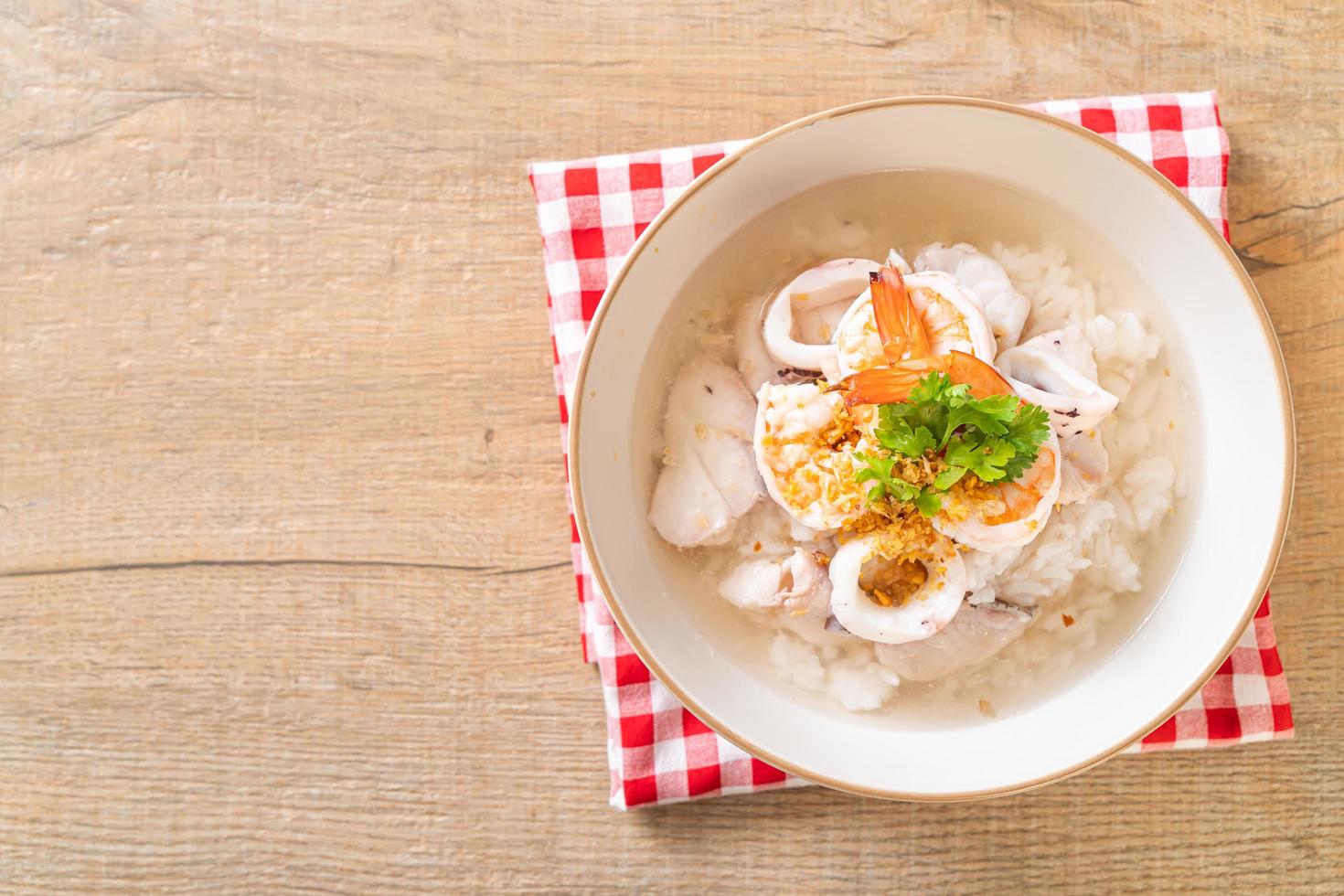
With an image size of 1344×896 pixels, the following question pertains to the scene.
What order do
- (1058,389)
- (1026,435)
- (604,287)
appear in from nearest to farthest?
(1026,435)
(1058,389)
(604,287)

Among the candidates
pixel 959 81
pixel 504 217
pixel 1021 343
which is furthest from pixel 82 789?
pixel 959 81

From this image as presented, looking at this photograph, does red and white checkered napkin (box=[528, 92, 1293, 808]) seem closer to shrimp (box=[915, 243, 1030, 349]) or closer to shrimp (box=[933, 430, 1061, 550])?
shrimp (box=[915, 243, 1030, 349])

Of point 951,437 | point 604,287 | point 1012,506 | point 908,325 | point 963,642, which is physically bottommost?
point 963,642

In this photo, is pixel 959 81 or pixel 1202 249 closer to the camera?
pixel 1202 249

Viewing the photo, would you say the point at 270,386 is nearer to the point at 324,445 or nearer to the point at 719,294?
the point at 324,445

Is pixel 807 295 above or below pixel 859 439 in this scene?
above

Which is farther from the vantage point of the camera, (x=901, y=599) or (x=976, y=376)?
(x=901, y=599)

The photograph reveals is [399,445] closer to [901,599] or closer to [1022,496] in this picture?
[901,599]

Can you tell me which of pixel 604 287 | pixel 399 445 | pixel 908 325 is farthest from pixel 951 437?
pixel 399 445

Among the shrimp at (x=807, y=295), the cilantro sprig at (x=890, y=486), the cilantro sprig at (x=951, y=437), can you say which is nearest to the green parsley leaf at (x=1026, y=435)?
the cilantro sprig at (x=951, y=437)
